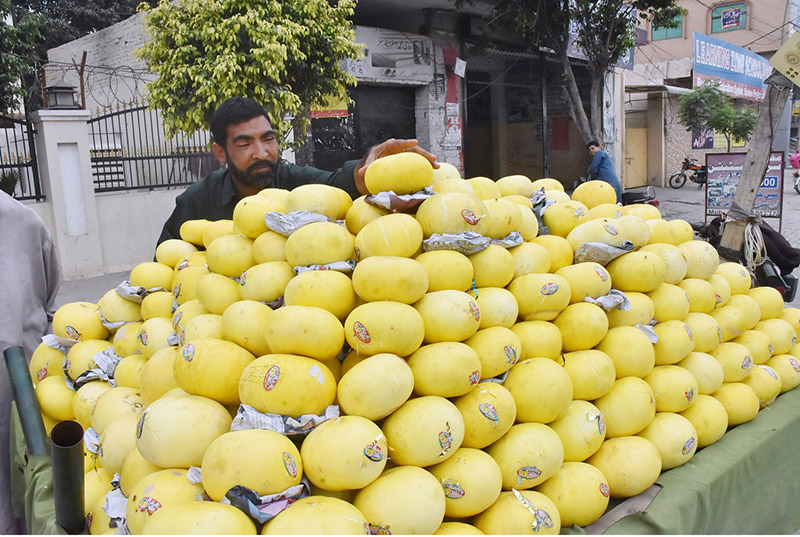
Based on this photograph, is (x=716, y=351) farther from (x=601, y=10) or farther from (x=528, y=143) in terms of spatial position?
(x=528, y=143)

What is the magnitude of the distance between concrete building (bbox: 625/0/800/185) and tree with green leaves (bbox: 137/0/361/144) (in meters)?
12.4

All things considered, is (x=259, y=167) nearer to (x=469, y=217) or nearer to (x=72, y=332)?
(x=72, y=332)

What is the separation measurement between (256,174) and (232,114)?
1.15 feet

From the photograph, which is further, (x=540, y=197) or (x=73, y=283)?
(x=73, y=283)

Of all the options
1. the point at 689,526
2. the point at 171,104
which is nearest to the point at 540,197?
the point at 689,526

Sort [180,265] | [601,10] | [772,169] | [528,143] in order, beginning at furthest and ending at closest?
[528,143], [601,10], [772,169], [180,265]

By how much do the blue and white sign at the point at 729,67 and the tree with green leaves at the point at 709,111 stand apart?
1.46ft

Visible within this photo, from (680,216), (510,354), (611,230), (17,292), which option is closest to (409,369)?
(510,354)

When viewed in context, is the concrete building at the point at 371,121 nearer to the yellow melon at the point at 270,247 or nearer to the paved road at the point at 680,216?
the paved road at the point at 680,216

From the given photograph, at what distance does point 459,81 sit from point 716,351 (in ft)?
33.8

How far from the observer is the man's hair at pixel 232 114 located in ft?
10.7

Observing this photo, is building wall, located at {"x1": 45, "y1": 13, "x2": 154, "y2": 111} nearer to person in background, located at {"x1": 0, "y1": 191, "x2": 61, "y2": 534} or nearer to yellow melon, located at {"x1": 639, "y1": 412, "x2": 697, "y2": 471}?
person in background, located at {"x1": 0, "y1": 191, "x2": 61, "y2": 534}

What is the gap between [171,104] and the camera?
272 inches

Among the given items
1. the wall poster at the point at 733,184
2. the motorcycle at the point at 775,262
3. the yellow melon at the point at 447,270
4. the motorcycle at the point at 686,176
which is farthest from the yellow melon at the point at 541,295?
the motorcycle at the point at 686,176
